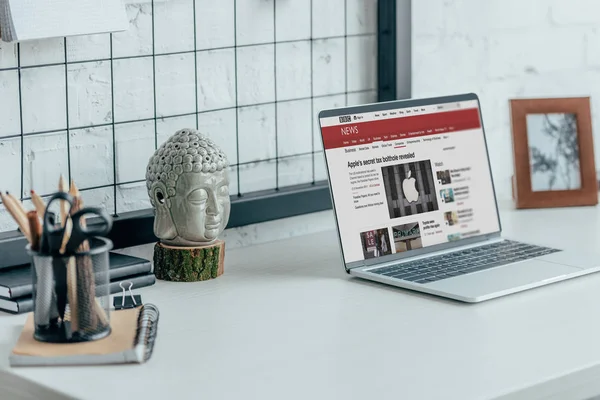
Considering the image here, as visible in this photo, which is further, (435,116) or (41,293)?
(435,116)

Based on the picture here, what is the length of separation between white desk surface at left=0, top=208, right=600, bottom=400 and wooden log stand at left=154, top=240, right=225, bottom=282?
0.05ft

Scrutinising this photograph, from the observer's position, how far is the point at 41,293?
1.04 metres

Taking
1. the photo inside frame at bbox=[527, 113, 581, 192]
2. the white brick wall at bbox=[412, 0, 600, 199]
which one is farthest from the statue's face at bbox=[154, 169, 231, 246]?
the photo inside frame at bbox=[527, 113, 581, 192]

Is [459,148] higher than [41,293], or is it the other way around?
[459,148]

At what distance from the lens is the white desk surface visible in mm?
945

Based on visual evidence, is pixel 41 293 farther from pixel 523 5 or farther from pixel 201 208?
pixel 523 5

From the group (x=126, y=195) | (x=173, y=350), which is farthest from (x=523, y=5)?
(x=173, y=350)

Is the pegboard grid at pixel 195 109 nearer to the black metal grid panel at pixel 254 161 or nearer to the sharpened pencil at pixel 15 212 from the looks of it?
the black metal grid panel at pixel 254 161

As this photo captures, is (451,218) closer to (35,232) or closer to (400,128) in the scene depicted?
(400,128)

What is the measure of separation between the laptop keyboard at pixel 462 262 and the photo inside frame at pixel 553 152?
313 millimetres

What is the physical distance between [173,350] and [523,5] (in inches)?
44.4

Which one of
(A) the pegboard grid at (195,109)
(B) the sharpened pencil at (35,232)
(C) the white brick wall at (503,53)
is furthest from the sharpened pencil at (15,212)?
(C) the white brick wall at (503,53)

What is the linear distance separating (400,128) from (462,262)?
208 millimetres

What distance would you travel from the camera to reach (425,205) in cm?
142
